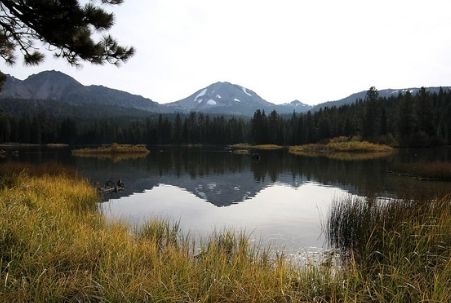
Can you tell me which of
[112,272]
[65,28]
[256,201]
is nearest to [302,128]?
[256,201]

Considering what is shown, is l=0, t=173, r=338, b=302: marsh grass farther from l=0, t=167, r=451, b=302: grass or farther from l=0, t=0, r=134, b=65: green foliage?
l=0, t=0, r=134, b=65: green foliage

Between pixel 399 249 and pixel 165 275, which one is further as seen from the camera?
pixel 399 249

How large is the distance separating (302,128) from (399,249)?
5460 inches

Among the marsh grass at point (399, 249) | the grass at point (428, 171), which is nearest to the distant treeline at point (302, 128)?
the grass at point (428, 171)

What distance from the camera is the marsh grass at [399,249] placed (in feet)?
20.4

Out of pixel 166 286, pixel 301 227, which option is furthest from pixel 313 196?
pixel 166 286

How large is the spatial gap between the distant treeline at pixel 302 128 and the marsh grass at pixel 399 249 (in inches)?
3364

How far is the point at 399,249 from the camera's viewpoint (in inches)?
323

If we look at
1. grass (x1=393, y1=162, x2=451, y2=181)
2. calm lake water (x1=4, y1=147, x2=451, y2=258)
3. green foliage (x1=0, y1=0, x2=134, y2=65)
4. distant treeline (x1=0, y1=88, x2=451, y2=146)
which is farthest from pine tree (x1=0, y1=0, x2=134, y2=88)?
distant treeline (x1=0, y1=88, x2=451, y2=146)

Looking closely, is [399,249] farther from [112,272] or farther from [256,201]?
[256,201]

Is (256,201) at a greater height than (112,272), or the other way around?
(112,272)

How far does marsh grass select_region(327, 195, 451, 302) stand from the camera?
622 cm

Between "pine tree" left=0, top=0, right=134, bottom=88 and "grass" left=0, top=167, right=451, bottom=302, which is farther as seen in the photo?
"pine tree" left=0, top=0, right=134, bottom=88

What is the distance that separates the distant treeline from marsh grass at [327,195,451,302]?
85.4 m
